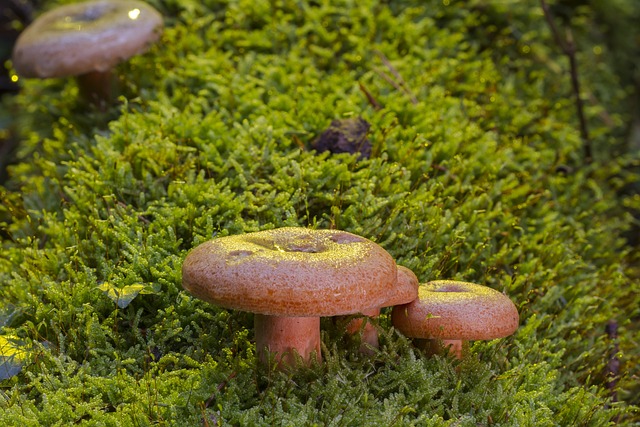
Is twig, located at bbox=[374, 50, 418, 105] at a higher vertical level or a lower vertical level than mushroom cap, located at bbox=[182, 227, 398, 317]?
lower

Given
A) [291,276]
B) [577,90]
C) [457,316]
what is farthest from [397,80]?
[291,276]

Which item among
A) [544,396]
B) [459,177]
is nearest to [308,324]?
[544,396]

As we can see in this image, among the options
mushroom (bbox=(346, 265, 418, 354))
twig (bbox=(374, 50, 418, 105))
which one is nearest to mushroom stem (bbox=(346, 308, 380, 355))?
mushroom (bbox=(346, 265, 418, 354))

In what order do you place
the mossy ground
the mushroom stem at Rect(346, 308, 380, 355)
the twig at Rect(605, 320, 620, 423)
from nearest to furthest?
the mossy ground → the mushroom stem at Rect(346, 308, 380, 355) → the twig at Rect(605, 320, 620, 423)

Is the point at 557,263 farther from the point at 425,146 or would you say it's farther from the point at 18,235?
the point at 18,235

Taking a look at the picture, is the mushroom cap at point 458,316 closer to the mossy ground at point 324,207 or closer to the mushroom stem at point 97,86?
the mossy ground at point 324,207

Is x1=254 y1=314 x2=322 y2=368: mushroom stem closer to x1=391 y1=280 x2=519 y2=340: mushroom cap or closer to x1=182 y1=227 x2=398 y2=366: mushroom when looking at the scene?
x1=182 y1=227 x2=398 y2=366: mushroom

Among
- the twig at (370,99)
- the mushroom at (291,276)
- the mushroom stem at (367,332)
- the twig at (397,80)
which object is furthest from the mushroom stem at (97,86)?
the mushroom stem at (367,332)
